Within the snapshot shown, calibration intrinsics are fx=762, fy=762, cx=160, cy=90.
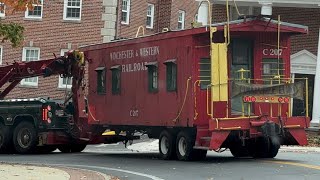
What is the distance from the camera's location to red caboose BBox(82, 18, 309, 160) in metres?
18.0

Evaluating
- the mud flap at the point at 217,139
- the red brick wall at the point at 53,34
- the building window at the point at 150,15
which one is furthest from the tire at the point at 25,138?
the building window at the point at 150,15

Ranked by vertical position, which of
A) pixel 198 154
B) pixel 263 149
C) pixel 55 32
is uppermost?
pixel 55 32

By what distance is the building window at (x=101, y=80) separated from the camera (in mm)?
22609

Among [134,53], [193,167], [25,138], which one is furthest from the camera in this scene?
[25,138]

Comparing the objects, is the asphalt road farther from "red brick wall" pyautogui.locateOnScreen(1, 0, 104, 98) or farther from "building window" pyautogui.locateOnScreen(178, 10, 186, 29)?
"building window" pyautogui.locateOnScreen(178, 10, 186, 29)

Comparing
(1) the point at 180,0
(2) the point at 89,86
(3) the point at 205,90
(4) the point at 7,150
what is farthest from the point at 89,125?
(1) the point at 180,0

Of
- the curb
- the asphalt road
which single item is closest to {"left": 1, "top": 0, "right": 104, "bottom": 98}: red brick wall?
the curb

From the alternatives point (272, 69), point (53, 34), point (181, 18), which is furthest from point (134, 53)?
point (181, 18)

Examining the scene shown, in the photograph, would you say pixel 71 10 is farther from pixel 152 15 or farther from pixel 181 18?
pixel 181 18

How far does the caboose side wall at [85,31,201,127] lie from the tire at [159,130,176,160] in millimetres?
346

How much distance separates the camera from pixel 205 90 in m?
18.4

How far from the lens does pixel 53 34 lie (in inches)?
1517

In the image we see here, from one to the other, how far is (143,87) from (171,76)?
56.2 inches

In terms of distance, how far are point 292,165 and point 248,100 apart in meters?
1.90
